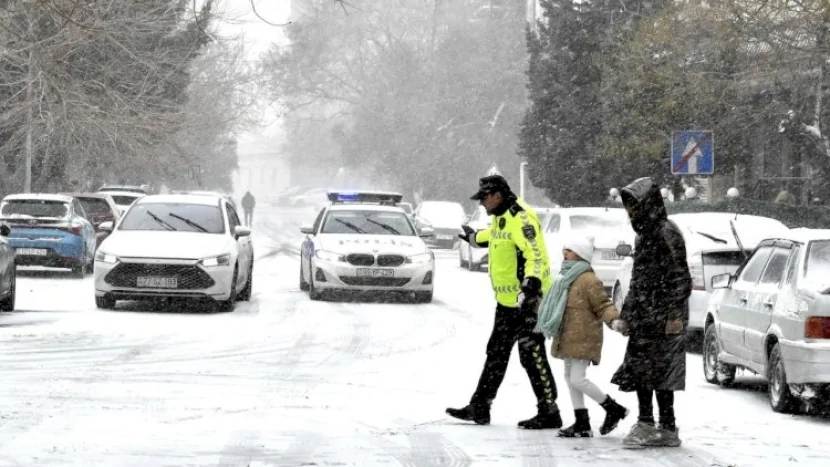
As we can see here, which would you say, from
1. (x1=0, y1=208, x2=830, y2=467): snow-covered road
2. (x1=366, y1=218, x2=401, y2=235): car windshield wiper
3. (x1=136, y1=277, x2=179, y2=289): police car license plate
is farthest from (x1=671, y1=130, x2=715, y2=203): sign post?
(x1=136, y1=277, x2=179, y2=289): police car license plate

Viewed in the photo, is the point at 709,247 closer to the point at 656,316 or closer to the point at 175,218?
the point at 656,316

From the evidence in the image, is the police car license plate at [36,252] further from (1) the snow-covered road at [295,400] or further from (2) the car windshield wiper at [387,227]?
(1) the snow-covered road at [295,400]

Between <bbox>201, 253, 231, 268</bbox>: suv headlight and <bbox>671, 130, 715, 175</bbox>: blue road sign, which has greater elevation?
<bbox>671, 130, 715, 175</bbox>: blue road sign

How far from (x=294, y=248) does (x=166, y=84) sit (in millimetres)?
6493

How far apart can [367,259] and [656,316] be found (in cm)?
1364

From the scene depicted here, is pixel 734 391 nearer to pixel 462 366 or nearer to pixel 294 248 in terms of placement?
pixel 462 366

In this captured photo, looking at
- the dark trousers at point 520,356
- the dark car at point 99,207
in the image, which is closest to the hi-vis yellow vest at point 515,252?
the dark trousers at point 520,356

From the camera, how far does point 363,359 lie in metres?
15.4

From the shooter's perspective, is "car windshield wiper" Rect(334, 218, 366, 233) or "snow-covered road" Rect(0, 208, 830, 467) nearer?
"snow-covered road" Rect(0, 208, 830, 467)

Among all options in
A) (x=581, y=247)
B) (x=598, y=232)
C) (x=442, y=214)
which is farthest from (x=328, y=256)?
(x=442, y=214)

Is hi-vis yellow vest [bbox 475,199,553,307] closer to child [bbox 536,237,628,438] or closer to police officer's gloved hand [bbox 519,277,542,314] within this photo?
police officer's gloved hand [bbox 519,277,542,314]

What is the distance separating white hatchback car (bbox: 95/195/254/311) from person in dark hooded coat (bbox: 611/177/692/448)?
11316 mm

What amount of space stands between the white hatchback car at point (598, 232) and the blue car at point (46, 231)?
28.3 ft

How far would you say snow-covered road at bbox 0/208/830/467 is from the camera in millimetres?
9398
